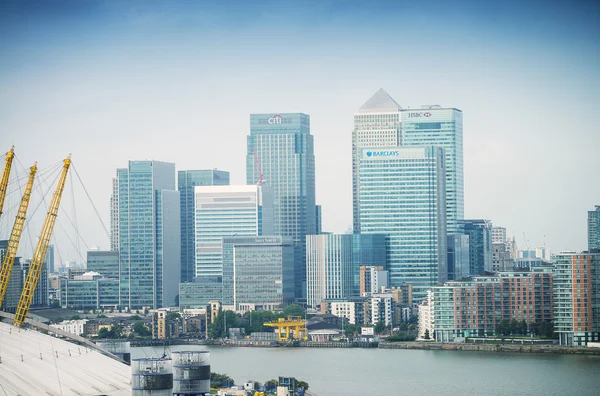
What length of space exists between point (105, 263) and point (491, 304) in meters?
26.7

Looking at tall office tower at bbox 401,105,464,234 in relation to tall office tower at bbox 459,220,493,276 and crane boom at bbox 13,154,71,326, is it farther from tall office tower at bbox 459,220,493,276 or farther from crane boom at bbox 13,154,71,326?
crane boom at bbox 13,154,71,326

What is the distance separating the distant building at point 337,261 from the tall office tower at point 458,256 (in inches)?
152

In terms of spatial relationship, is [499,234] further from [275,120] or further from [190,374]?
[190,374]

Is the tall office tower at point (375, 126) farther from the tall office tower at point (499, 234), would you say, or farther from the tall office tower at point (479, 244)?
the tall office tower at point (499, 234)

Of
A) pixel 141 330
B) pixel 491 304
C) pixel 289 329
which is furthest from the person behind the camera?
pixel 141 330

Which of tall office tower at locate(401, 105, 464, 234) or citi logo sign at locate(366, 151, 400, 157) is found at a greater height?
tall office tower at locate(401, 105, 464, 234)

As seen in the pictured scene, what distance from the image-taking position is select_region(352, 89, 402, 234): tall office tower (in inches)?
A: 2653

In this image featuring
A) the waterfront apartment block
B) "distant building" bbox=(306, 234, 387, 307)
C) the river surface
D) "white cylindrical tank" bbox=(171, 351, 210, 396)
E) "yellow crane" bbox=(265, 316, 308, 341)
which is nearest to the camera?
"white cylindrical tank" bbox=(171, 351, 210, 396)

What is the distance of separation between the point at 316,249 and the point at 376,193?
412 cm

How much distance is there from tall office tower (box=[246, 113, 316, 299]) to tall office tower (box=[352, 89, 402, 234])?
3457 mm

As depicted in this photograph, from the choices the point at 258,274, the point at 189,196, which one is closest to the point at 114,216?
the point at 189,196

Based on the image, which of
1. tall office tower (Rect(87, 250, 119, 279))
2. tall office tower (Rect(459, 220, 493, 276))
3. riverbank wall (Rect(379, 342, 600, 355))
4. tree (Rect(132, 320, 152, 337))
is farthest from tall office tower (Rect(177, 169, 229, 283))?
riverbank wall (Rect(379, 342, 600, 355))

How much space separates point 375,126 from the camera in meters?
67.9

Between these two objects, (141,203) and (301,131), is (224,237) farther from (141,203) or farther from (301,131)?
(301,131)
